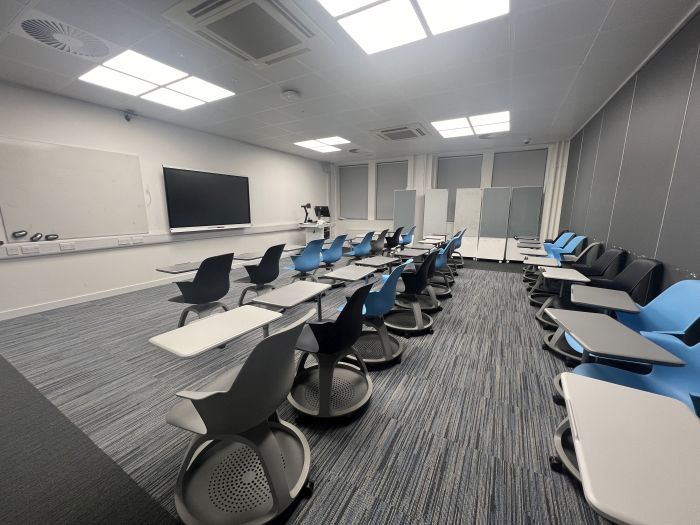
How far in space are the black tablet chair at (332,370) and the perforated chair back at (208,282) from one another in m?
1.43

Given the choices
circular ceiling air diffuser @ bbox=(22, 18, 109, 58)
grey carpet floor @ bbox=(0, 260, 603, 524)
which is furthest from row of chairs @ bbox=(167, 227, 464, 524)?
circular ceiling air diffuser @ bbox=(22, 18, 109, 58)

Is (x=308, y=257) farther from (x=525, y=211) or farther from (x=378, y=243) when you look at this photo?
(x=525, y=211)

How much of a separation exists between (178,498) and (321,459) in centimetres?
70

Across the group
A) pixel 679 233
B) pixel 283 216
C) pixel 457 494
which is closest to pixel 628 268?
pixel 679 233

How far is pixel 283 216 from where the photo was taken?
8.04m

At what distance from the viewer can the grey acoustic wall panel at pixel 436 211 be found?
26.5 feet

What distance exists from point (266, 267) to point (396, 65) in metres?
2.85

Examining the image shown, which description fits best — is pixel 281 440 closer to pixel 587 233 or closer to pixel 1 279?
pixel 1 279

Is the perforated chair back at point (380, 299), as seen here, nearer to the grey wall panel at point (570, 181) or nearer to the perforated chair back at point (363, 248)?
the perforated chair back at point (363, 248)

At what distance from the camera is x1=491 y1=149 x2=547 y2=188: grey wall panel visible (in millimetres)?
7161

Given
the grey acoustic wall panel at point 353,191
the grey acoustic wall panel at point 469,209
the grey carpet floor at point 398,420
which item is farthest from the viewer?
the grey acoustic wall panel at point 353,191

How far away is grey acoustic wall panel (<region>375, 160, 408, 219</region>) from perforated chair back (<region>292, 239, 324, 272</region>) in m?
5.62

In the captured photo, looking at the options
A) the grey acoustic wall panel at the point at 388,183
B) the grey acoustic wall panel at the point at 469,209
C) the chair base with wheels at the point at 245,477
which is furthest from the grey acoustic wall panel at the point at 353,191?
the chair base with wheels at the point at 245,477

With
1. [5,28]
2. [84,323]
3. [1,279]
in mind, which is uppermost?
[5,28]
